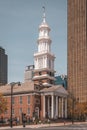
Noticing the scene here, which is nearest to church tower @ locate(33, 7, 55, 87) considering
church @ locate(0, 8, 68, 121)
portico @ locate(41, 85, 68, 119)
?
church @ locate(0, 8, 68, 121)

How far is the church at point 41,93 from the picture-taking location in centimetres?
14562

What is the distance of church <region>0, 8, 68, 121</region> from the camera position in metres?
146

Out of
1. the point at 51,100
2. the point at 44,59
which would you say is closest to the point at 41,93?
the point at 51,100

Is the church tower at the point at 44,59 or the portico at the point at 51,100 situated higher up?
the church tower at the point at 44,59

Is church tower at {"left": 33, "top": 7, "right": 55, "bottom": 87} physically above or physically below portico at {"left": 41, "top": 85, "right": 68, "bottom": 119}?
above

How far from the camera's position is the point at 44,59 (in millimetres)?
157500

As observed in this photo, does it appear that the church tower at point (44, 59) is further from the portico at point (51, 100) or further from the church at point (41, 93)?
the portico at point (51, 100)

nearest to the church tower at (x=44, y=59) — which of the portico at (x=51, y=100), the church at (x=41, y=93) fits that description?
the church at (x=41, y=93)

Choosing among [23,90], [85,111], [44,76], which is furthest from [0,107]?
[85,111]

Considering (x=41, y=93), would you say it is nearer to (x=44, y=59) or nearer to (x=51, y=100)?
(x=51, y=100)

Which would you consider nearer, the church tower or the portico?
the portico

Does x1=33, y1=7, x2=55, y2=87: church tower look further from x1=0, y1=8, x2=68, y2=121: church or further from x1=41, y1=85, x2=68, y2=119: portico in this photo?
x1=41, y1=85, x2=68, y2=119: portico

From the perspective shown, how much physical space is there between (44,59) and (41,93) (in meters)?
15.6

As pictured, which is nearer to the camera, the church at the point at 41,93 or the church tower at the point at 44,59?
the church at the point at 41,93
